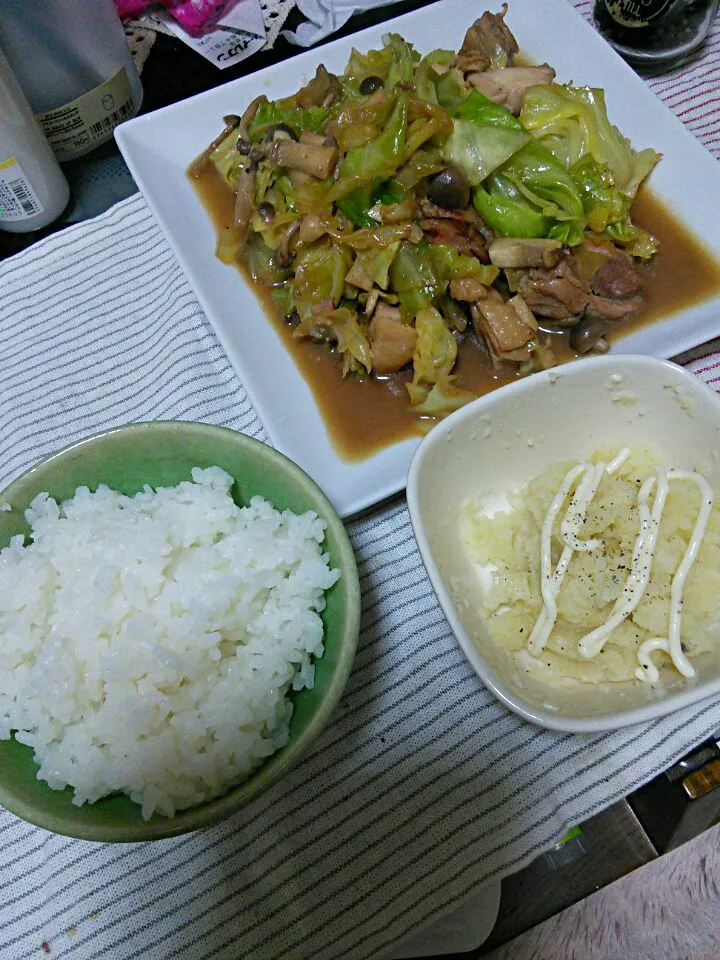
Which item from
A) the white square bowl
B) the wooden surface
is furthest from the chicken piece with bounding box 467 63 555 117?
the wooden surface

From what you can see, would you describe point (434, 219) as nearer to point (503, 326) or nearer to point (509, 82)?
point (503, 326)

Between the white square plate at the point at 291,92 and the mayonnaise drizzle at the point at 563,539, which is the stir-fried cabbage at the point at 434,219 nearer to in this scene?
the white square plate at the point at 291,92

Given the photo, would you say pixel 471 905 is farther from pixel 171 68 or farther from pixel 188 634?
pixel 171 68

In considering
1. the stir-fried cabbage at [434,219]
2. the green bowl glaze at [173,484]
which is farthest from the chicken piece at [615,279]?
the green bowl glaze at [173,484]

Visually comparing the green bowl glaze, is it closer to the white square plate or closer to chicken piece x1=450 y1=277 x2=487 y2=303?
the white square plate

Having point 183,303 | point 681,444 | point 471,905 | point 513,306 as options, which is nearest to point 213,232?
point 183,303

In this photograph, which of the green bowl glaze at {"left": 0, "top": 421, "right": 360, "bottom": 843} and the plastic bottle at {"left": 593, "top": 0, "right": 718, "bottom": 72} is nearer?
the green bowl glaze at {"left": 0, "top": 421, "right": 360, "bottom": 843}

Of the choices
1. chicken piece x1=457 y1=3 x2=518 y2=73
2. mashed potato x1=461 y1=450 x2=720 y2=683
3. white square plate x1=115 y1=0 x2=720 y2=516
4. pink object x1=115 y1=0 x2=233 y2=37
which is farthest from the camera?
pink object x1=115 y1=0 x2=233 y2=37
